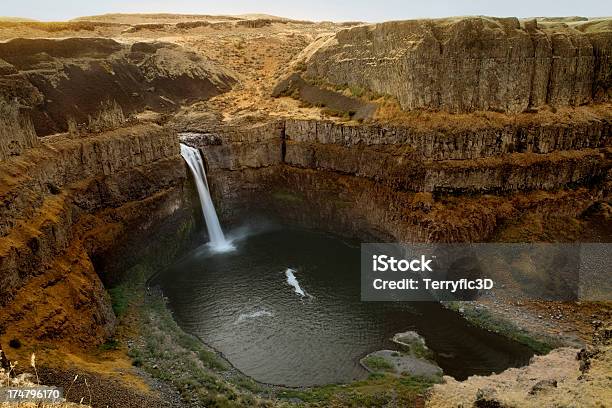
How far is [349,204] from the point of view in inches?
1550

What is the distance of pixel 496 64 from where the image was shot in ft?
113

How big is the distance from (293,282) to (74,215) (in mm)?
14330

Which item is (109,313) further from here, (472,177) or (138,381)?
(472,177)

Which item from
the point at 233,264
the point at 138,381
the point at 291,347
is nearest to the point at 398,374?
the point at 291,347

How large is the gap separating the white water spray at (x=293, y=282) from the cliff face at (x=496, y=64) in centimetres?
1486

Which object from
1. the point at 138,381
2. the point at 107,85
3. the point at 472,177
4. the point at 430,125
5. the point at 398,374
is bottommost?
the point at 398,374

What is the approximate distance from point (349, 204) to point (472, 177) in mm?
9746

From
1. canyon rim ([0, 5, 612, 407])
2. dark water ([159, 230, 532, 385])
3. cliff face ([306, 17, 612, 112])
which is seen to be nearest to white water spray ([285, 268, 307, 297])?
canyon rim ([0, 5, 612, 407])

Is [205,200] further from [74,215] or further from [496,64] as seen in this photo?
[496,64]

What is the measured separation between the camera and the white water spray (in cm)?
3199

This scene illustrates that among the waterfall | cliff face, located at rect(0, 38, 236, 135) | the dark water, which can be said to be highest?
cliff face, located at rect(0, 38, 236, 135)

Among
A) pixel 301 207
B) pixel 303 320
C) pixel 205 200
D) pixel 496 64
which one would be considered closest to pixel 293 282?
pixel 303 320

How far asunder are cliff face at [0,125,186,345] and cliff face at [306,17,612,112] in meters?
18.8

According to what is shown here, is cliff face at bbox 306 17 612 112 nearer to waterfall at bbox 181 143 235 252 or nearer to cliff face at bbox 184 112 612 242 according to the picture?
cliff face at bbox 184 112 612 242
